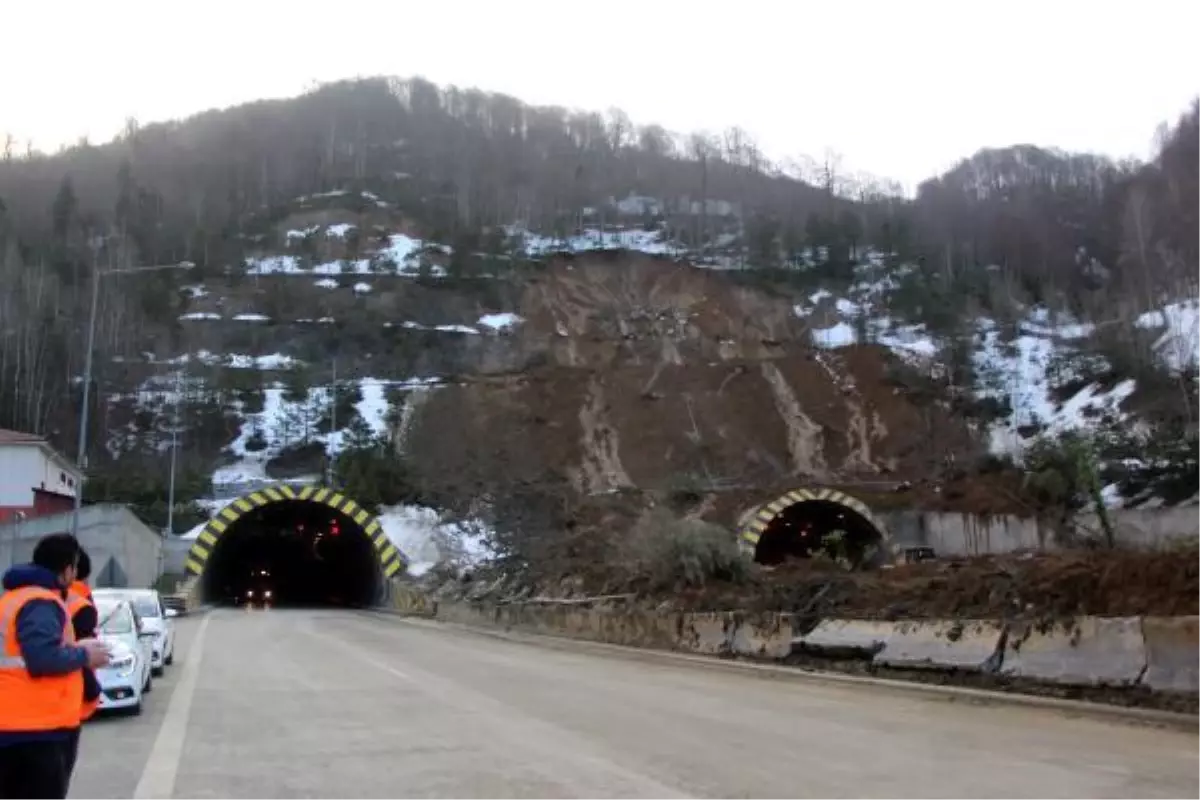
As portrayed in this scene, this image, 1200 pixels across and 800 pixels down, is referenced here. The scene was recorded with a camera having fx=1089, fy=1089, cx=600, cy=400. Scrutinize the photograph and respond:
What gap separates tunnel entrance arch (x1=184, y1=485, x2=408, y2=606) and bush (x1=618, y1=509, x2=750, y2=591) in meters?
29.9

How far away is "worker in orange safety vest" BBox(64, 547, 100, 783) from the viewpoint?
14.4 feet

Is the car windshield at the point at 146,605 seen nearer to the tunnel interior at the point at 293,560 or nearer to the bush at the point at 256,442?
the tunnel interior at the point at 293,560

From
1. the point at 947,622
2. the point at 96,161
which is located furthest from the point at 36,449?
the point at 96,161

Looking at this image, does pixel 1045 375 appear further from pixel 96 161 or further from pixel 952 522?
pixel 96 161

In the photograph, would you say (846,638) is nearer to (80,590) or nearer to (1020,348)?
(80,590)

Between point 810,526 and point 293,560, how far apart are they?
1580 inches

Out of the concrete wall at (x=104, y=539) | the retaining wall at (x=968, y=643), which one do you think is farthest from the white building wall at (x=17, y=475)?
the retaining wall at (x=968, y=643)

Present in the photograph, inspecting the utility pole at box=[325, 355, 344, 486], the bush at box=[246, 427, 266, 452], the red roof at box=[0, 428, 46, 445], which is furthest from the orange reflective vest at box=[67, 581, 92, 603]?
the bush at box=[246, 427, 266, 452]

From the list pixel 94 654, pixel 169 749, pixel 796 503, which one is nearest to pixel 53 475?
pixel 796 503

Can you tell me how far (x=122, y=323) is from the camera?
316 ft

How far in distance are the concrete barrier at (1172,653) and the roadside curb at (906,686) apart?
0.98 feet

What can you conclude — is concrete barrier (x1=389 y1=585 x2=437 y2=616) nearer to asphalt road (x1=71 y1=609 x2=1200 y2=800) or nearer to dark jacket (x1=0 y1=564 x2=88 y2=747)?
asphalt road (x1=71 y1=609 x2=1200 y2=800)

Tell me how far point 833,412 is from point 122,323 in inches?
2445

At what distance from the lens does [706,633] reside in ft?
60.7
